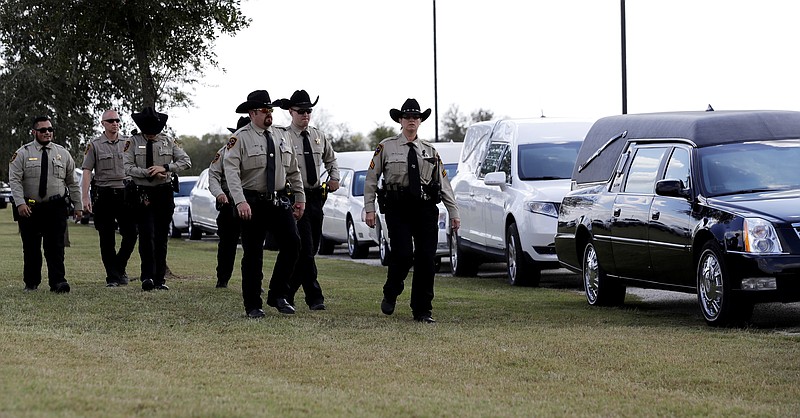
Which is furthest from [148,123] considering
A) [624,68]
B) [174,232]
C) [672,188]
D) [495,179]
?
[174,232]

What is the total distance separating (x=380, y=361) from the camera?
924 centimetres

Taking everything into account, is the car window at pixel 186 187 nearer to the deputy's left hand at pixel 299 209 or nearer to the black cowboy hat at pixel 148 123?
the black cowboy hat at pixel 148 123

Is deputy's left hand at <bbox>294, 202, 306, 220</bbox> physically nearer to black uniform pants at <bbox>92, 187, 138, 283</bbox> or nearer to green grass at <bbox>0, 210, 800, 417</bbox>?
green grass at <bbox>0, 210, 800, 417</bbox>

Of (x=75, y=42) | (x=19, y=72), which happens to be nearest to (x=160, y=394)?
(x=75, y=42)

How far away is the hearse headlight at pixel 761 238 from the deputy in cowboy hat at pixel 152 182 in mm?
6686

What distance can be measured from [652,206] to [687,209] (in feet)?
2.27

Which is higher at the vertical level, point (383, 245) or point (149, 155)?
point (149, 155)

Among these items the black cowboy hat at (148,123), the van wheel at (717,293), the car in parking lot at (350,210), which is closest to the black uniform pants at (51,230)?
the black cowboy hat at (148,123)

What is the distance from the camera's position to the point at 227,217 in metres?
15.7

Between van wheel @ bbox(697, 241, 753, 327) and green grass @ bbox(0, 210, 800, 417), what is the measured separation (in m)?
0.16

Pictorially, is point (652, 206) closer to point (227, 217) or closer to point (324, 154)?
point (324, 154)

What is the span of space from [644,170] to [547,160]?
4942 mm

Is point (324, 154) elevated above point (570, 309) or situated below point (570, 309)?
above

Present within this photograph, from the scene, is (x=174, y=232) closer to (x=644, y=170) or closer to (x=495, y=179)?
(x=495, y=179)
